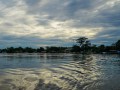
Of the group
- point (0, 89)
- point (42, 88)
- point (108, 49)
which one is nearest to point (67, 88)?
point (42, 88)

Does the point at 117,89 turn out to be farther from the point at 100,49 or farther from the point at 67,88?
the point at 100,49

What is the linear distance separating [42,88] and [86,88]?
2.80 meters

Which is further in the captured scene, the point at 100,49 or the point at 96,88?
the point at 100,49

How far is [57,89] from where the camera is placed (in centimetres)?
1579

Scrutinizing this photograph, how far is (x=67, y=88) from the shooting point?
1642 cm

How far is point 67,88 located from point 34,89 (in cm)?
216

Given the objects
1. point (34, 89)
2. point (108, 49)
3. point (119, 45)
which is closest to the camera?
point (34, 89)

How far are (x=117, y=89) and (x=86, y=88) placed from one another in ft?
6.38

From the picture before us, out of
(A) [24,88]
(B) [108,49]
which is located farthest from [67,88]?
(B) [108,49]

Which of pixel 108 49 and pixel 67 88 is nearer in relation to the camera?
pixel 67 88

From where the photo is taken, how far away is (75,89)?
16062 millimetres

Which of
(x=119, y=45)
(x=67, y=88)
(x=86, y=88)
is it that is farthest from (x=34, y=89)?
(x=119, y=45)

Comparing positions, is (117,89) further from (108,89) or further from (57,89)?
(57,89)

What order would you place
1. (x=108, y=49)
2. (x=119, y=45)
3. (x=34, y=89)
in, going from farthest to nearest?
1. (x=108, y=49)
2. (x=119, y=45)
3. (x=34, y=89)
